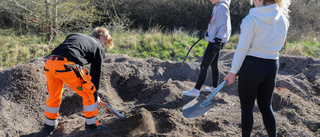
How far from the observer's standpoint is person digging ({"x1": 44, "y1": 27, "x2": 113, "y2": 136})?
126 inches

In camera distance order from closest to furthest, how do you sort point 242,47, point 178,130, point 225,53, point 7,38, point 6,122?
point 242,47 → point 178,130 → point 6,122 → point 225,53 → point 7,38

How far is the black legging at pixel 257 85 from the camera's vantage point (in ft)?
8.56

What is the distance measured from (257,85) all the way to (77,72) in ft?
7.04

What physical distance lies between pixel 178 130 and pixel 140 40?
6.85m

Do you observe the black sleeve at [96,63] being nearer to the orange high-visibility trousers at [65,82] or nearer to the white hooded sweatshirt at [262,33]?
the orange high-visibility trousers at [65,82]

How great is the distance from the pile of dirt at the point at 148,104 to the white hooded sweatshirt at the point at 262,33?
146 cm

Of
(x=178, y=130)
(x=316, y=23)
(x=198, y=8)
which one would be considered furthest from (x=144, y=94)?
(x=316, y=23)

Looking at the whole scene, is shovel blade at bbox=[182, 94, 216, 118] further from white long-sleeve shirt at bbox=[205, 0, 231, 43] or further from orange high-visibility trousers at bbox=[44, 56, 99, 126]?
orange high-visibility trousers at bbox=[44, 56, 99, 126]

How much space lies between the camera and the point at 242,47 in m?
2.63

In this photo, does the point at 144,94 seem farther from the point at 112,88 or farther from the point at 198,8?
the point at 198,8

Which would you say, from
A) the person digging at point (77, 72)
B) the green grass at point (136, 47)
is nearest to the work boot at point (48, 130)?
the person digging at point (77, 72)

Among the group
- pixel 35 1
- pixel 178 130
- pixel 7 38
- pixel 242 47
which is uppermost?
pixel 242 47

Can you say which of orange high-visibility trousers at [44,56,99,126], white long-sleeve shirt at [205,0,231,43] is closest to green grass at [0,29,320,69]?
white long-sleeve shirt at [205,0,231,43]

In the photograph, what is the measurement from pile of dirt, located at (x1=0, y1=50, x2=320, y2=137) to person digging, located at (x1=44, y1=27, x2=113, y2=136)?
29cm
